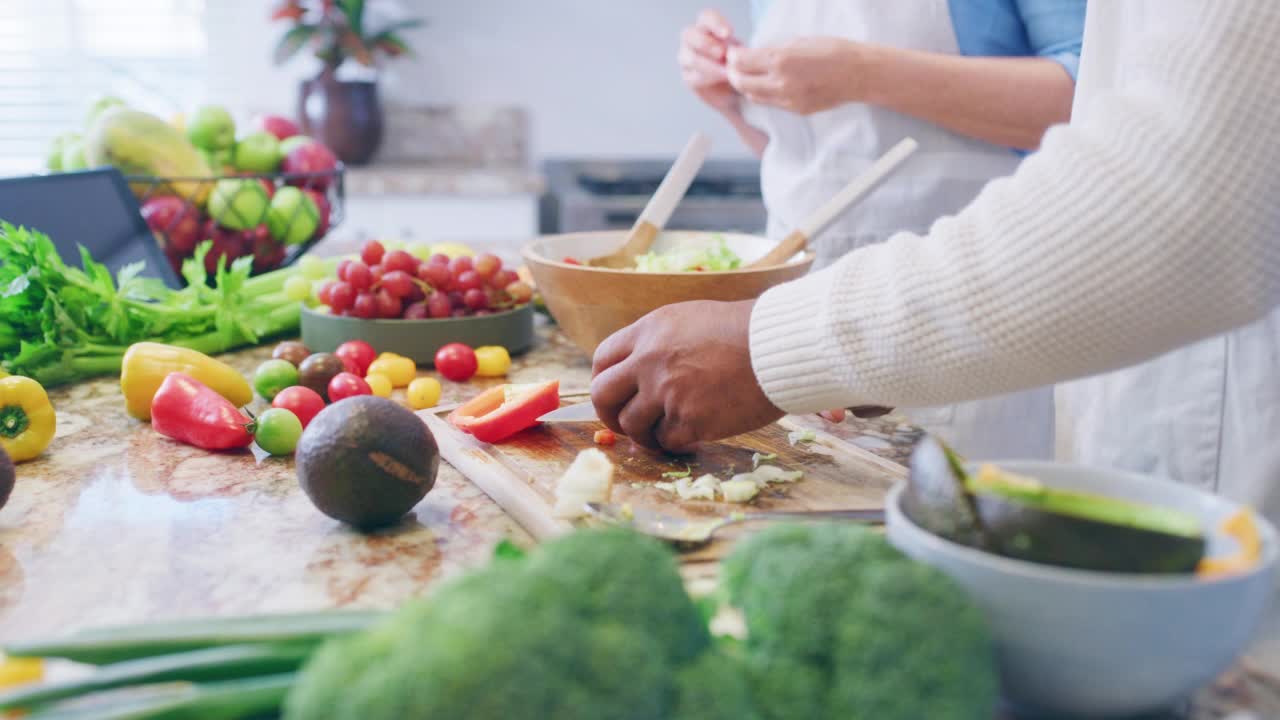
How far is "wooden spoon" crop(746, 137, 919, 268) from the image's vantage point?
177 cm

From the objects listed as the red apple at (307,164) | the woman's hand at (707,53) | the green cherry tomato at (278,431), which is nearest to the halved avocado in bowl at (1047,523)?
the green cherry tomato at (278,431)

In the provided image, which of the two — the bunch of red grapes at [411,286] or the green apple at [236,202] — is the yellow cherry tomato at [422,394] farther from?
the green apple at [236,202]

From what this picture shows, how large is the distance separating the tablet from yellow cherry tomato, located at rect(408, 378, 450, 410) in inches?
27.2

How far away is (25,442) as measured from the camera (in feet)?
4.39

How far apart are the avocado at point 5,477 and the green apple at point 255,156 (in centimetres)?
143

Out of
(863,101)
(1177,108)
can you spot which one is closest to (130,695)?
(1177,108)

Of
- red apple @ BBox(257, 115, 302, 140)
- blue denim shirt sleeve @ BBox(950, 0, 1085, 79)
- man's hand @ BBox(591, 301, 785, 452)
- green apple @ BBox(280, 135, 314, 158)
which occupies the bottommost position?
man's hand @ BBox(591, 301, 785, 452)

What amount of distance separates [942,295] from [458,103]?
15.2 ft

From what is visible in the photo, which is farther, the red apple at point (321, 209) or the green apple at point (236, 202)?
the red apple at point (321, 209)

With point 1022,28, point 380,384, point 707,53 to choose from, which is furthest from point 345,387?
point 1022,28

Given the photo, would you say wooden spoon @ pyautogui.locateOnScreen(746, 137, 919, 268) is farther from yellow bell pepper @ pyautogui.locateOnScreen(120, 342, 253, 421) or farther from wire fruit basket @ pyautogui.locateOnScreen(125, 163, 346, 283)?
wire fruit basket @ pyautogui.locateOnScreen(125, 163, 346, 283)

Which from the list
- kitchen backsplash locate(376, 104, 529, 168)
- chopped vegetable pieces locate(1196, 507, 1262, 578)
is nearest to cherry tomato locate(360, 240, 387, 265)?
chopped vegetable pieces locate(1196, 507, 1262, 578)

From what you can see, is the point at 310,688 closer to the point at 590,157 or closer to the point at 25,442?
the point at 25,442

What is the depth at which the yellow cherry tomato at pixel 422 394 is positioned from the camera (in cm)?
165
